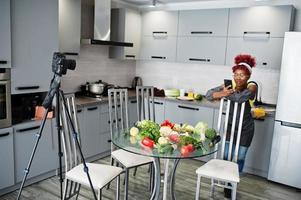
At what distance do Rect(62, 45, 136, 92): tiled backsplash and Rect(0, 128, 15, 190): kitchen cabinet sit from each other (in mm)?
1403

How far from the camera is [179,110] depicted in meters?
4.39

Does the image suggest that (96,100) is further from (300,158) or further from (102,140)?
(300,158)

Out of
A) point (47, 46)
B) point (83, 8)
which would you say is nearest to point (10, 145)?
point (47, 46)

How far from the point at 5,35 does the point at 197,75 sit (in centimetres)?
305

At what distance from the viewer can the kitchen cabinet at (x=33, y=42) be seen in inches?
116

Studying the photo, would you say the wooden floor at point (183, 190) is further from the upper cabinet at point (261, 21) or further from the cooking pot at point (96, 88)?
the upper cabinet at point (261, 21)

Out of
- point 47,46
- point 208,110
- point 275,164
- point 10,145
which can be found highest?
point 47,46

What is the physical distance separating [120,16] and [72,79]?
4.38ft

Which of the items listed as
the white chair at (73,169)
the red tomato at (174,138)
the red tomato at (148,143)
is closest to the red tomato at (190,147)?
the red tomato at (174,138)

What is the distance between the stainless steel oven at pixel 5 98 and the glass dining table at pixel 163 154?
3.88 ft

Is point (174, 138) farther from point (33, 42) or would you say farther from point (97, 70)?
point (97, 70)

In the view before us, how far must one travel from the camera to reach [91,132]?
397cm

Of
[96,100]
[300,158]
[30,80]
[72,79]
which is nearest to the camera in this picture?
[30,80]

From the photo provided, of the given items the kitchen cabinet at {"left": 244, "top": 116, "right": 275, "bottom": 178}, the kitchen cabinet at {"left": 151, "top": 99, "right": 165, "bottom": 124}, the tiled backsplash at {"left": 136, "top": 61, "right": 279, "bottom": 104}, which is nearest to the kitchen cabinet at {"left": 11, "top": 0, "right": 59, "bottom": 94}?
the kitchen cabinet at {"left": 151, "top": 99, "right": 165, "bottom": 124}
